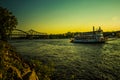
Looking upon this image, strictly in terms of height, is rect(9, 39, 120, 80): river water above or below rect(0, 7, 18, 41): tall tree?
below

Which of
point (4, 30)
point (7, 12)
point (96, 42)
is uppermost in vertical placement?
point (7, 12)

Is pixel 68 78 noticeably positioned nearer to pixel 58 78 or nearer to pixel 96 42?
pixel 58 78

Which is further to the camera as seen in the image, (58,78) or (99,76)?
(99,76)

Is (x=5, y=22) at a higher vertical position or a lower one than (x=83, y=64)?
higher

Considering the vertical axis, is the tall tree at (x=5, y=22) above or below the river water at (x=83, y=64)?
above

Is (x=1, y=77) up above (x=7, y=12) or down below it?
below

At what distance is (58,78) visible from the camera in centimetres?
1494

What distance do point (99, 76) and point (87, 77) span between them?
1536 mm

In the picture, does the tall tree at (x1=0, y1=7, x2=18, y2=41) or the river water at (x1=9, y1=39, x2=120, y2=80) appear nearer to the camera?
the river water at (x1=9, y1=39, x2=120, y2=80)

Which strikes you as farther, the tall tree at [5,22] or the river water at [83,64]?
the tall tree at [5,22]

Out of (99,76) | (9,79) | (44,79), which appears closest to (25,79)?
(9,79)

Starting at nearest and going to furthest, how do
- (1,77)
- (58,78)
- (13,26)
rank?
(1,77) < (58,78) < (13,26)

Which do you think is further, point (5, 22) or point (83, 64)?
point (5, 22)

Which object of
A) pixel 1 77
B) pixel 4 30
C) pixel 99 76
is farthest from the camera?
pixel 4 30
